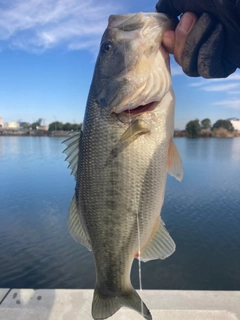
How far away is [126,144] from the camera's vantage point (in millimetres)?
1989

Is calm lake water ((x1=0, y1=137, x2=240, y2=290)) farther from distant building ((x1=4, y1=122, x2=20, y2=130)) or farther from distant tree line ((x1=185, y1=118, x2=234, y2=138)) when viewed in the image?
distant building ((x1=4, y1=122, x2=20, y2=130))

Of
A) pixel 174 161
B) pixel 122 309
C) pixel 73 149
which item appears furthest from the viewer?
pixel 122 309

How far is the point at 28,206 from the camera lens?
42.2ft

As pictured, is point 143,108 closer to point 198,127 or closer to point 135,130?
point 135,130

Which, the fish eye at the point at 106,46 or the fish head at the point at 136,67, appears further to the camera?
the fish eye at the point at 106,46

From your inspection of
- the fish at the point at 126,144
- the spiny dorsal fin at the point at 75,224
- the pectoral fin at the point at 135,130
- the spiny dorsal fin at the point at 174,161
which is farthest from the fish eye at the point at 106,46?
the spiny dorsal fin at the point at 75,224

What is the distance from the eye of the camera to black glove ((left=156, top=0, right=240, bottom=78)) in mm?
1760

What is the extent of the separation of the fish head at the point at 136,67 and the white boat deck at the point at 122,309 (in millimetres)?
2307

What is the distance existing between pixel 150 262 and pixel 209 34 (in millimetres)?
7077

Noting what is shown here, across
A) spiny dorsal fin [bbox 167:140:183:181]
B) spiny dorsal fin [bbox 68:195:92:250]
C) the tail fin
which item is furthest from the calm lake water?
spiny dorsal fin [bbox 167:140:183:181]

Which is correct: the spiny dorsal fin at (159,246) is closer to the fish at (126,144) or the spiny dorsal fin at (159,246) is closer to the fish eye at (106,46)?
the fish at (126,144)

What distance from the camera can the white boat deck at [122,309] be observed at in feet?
10.0

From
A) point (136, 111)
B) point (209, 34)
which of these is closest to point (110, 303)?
point (136, 111)

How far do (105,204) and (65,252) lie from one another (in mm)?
7080
